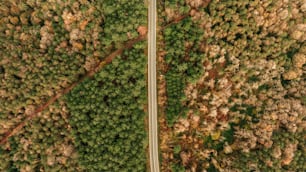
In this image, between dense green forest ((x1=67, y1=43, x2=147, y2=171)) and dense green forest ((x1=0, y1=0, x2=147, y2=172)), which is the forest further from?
dense green forest ((x1=0, y1=0, x2=147, y2=172))

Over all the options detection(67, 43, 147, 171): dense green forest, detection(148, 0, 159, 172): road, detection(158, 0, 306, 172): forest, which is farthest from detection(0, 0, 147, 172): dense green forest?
detection(158, 0, 306, 172): forest

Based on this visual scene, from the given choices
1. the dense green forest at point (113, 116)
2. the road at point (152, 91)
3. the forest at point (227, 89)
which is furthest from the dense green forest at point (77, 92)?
the forest at point (227, 89)

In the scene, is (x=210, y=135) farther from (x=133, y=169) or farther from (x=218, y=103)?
(x=133, y=169)

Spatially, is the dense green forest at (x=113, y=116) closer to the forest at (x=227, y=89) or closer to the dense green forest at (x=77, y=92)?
the dense green forest at (x=77, y=92)

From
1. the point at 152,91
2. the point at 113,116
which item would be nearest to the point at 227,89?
the point at 152,91

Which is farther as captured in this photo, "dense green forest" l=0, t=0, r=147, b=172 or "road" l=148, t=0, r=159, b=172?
"road" l=148, t=0, r=159, b=172

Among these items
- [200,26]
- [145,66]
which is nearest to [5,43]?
[145,66]

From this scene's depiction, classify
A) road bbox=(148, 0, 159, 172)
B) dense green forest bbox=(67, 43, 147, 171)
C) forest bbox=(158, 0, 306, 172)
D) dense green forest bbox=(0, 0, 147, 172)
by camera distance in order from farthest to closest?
forest bbox=(158, 0, 306, 172)
road bbox=(148, 0, 159, 172)
dense green forest bbox=(0, 0, 147, 172)
dense green forest bbox=(67, 43, 147, 171)
